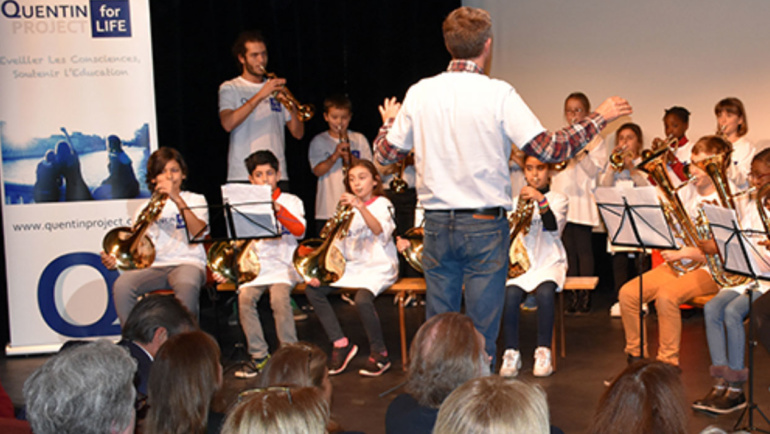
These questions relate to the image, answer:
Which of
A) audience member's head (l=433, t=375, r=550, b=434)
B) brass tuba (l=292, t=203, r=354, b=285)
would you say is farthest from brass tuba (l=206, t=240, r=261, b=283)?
audience member's head (l=433, t=375, r=550, b=434)

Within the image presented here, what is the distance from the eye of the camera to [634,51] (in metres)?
6.86

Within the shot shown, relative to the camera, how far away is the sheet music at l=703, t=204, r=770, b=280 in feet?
11.7

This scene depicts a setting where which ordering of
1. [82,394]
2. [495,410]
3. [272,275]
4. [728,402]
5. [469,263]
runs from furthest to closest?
[272,275], [728,402], [469,263], [82,394], [495,410]

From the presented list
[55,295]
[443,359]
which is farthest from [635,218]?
[55,295]

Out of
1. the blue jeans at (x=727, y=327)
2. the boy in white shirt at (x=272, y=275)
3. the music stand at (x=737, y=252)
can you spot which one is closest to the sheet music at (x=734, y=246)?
the music stand at (x=737, y=252)

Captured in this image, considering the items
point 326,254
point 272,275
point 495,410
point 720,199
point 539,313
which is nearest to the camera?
point 495,410

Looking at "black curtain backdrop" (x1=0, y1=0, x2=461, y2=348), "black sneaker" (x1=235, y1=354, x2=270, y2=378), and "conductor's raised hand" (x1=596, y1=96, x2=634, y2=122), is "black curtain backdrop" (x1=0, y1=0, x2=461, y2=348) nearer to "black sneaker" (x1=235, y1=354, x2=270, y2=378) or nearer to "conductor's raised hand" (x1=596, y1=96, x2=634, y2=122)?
"black sneaker" (x1=235, y1=354, x2=270, y2=378)

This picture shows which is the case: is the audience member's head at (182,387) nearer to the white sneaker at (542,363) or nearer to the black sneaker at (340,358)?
the black sneaker at (340,358)

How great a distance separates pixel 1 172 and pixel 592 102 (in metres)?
4.70

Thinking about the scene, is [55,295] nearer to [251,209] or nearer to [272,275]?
[272,275]

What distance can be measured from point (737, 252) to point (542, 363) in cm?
141

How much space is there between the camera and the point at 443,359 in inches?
102

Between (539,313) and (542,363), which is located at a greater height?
(539,313)

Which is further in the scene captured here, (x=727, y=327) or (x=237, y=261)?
(x=237, y=261)
